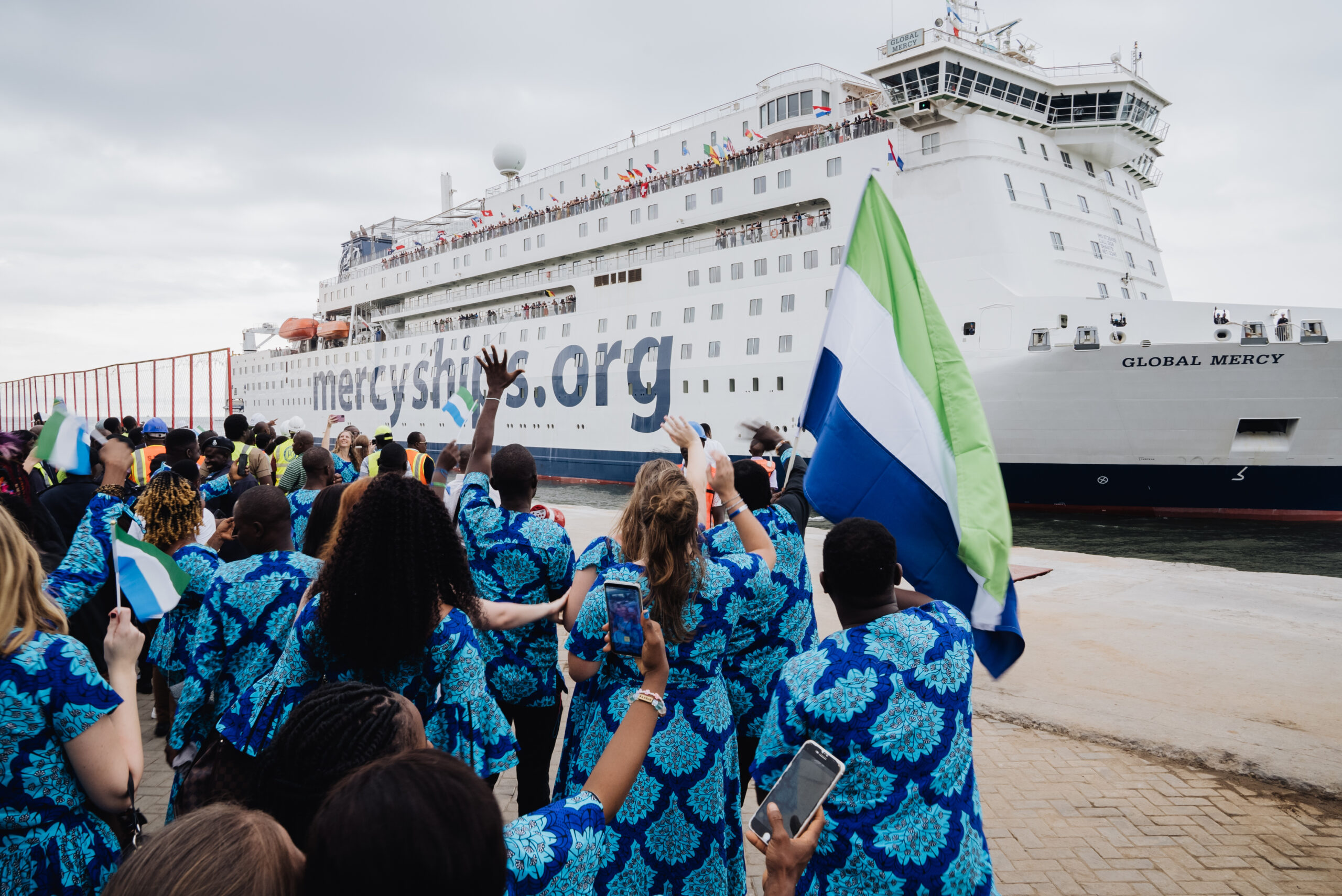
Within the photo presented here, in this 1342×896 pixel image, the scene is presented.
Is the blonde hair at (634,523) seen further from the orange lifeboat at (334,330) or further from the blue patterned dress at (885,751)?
the orange lifeboat at (334,330)

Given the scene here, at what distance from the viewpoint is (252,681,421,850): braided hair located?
1160 millimetres

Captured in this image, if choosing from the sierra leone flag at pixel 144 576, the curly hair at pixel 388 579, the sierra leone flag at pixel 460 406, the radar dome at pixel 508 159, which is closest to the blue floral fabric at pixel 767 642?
the curly hair at pixel 388 579

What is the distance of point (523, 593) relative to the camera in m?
2.92

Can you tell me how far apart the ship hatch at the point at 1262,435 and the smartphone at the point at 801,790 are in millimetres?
17221

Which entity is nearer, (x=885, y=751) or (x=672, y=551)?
(x=885, y=751)

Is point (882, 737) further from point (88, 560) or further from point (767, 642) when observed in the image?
point (88, 560)

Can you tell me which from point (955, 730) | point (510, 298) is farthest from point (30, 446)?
point (510, 298)

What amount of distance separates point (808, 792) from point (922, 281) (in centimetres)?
220

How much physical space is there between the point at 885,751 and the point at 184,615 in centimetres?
267

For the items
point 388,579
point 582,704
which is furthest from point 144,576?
point 582,704

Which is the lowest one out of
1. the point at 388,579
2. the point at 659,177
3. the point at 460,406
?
the point at 388,579

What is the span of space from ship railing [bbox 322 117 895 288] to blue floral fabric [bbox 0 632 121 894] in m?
21.7

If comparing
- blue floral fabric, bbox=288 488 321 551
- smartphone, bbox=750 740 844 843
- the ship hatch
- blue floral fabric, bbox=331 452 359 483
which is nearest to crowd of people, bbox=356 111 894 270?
the ship hatch

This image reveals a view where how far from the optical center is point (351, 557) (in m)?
1.88
